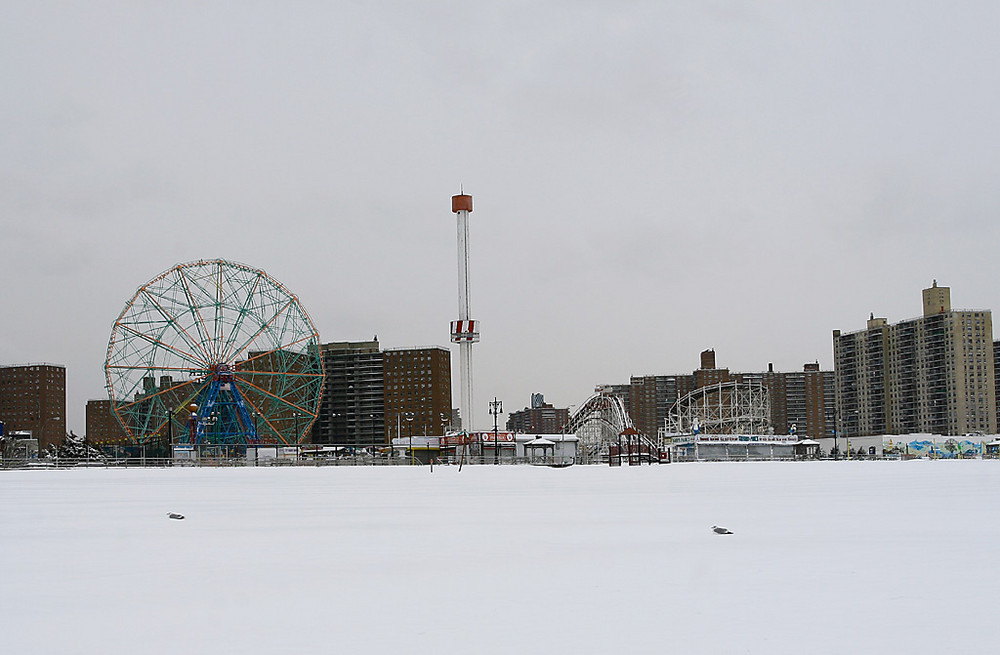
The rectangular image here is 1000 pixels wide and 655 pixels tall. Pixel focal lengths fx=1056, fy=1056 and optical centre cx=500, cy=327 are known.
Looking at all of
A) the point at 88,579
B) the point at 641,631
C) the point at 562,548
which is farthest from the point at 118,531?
the point at 641,631

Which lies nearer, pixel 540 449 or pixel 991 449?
pixel 540 449

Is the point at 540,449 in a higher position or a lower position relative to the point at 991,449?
higher

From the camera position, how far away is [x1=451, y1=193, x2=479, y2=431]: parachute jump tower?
141m

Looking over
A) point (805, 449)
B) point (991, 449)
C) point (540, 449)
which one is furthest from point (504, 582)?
point (991, 449)

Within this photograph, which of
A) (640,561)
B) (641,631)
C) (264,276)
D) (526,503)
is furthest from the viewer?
(264,276)

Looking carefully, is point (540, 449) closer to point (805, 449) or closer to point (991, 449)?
point (805, 449)

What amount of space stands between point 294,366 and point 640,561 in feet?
343

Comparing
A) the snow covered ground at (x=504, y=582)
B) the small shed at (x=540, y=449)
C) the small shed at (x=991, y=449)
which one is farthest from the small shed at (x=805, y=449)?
the snow covered ground at (x=504, y=582)

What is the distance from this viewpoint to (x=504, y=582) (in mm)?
14094

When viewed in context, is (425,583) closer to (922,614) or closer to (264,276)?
(922,614)

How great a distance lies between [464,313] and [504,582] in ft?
420

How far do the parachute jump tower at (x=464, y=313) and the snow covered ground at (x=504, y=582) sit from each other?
11279 cm

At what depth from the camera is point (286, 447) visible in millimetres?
113000

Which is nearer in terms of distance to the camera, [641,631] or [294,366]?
[641,631]
